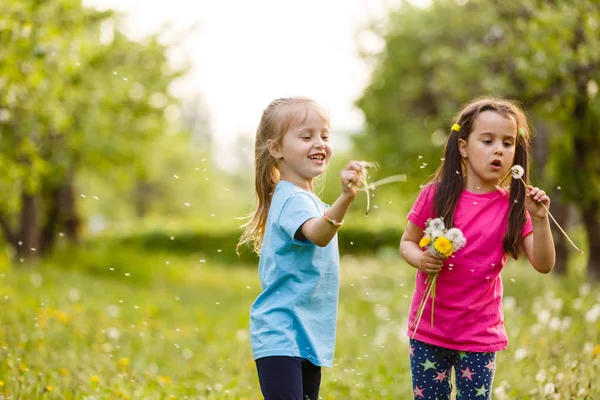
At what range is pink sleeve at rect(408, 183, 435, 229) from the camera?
11.8 feet

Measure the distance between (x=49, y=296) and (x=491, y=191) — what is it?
8.94 m

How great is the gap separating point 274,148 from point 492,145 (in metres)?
1.02

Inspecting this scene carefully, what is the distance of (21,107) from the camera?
26.9ft

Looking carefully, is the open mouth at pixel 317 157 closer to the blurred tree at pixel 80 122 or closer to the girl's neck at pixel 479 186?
the girl's neck at pixel 479 186

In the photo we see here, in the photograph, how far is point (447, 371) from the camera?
3.56m

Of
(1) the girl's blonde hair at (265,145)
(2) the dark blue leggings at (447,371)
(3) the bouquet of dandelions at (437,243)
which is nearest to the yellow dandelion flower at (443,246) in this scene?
(3) the bouquet of dandelions at (437,243)

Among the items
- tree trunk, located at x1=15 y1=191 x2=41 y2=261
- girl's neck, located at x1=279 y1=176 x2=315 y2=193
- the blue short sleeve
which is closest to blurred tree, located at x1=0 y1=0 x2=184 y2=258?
tree trunk, located at x1=15 y1=191 x2=41 y2=261

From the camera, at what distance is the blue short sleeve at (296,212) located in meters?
3.25

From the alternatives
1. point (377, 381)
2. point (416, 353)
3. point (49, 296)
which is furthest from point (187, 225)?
point (416, 353)

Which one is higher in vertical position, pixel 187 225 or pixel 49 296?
pixel 49 296

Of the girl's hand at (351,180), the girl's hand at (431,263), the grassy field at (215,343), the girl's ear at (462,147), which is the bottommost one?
the grassy field at (215,343)

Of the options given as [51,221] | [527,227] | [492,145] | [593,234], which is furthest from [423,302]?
[51,221]

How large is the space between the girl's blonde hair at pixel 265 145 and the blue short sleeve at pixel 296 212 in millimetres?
336

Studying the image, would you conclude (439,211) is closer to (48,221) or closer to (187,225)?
(48,221)
